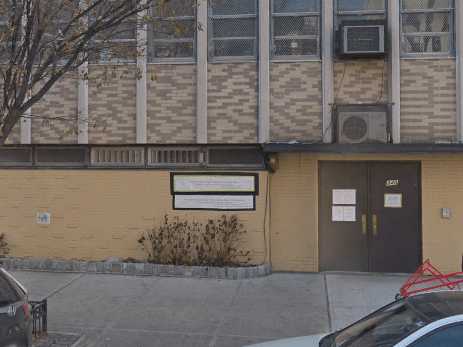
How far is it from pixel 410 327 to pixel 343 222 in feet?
21.3

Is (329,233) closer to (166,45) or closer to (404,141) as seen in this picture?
(404,141)

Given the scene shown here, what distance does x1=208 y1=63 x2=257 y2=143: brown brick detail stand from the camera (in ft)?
31.6

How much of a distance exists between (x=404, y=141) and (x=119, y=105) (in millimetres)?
5687

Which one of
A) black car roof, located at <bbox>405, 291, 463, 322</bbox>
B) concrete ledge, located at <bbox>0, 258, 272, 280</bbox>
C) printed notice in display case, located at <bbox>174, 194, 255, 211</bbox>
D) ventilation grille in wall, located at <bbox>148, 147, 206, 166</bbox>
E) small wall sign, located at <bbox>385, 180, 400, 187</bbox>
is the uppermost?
ventilation grille in wall, located at <bbox>148, 147, 206, 166</bbox>

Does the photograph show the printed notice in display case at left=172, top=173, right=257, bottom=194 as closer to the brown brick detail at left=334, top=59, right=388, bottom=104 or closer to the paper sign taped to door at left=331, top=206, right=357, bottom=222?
the paper sign taped to door at left=331, top=206, right=357, bottom=222

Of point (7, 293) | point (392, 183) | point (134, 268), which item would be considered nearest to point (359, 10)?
point (392, 183)

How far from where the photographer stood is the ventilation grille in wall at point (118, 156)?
1009 cm

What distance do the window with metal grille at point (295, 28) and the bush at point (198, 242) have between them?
3.52 meters

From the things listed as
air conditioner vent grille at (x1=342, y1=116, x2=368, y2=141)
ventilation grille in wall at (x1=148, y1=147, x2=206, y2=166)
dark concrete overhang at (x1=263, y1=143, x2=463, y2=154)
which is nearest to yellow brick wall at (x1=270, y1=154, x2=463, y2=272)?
air conditioner vent grille at (x1=342, y1=116, x2=368, y2=141)

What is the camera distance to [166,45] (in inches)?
395

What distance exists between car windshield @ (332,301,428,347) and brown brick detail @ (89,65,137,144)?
6923 mm

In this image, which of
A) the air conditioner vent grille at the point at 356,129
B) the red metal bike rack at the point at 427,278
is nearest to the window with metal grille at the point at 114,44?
the air conditioner vent grille at the point at 356,129

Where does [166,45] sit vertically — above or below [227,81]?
above

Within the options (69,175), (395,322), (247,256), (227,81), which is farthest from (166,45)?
(395,322)
